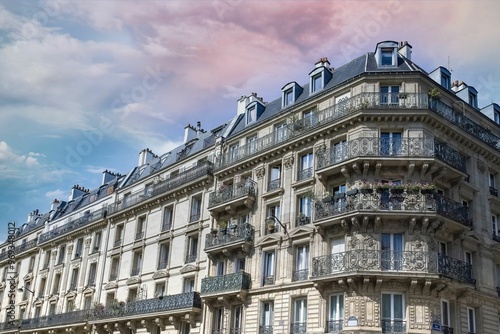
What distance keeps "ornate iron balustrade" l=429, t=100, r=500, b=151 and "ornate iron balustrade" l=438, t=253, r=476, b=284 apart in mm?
5506

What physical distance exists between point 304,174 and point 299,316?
565cm

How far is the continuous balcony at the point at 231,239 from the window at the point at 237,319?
96.6 inches

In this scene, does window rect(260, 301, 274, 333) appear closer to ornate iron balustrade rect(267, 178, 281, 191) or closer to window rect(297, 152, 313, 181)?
ornate iron balustrade rect(267, 178, 281, 191)

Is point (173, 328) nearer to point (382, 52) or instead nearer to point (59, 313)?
point (59, 313)

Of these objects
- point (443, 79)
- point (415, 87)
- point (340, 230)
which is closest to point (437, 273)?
point (340, 230)

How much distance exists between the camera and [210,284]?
82.5 feet

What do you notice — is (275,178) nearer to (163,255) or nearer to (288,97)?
(288,97)

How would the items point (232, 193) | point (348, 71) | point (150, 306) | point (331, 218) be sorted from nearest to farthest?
point (331, 218), point (348, 71), point (232, 193), point (150, 306)

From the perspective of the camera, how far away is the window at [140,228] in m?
Answer: 32.2

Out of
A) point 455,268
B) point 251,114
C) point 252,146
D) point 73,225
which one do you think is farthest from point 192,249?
point 73,225

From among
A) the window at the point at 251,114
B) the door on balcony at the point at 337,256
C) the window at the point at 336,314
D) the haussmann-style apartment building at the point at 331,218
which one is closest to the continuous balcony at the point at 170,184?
the haussmann-style apartment building at the point at 331,218

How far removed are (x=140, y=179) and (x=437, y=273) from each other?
19991 millimetres

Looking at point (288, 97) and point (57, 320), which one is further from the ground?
point (288, 97)

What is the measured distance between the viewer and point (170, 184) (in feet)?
101
